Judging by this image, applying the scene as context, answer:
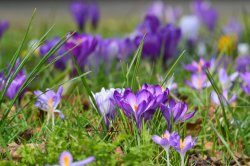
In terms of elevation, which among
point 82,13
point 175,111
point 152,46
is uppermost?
point 82,13

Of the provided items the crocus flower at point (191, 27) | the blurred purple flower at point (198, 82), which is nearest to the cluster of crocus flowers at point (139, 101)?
the blurred purple flower at point (198, 82)

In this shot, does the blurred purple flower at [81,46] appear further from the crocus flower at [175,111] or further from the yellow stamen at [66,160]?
the yellow stamen at [66,160]

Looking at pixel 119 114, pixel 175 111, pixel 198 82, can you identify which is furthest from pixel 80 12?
pixel 175 111

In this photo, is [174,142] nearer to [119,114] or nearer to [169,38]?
[119,114]

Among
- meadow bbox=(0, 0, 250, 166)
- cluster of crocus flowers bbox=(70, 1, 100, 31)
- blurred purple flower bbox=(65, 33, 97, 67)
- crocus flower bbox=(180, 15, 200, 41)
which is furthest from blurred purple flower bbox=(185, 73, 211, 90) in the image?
crocus flower bbox=(180, 15, 200, 41)

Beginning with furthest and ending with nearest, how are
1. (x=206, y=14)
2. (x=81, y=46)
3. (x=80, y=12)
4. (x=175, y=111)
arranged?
(x=206, y=14), (x=80, y=12), (x=81, y=46), (x=175, y=111)

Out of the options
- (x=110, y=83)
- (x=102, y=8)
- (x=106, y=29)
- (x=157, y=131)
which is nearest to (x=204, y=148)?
(x=157, y=131)
